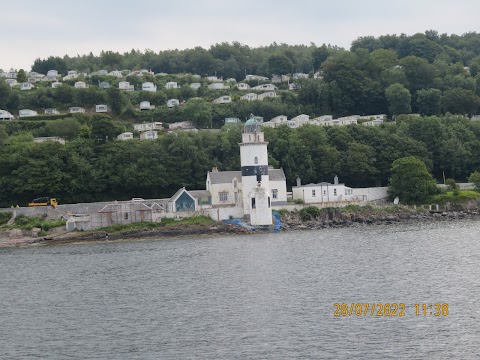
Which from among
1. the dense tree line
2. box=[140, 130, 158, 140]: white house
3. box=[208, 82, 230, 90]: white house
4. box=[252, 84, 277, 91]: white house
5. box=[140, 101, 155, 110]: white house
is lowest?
the dense tree line

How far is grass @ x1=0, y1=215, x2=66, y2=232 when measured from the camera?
60.1 meters

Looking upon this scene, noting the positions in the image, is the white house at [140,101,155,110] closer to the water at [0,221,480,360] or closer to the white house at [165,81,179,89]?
the white house at [165,81,179,89]

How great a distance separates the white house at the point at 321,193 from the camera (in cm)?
6562

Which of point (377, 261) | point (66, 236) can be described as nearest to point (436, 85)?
point (66, 236)

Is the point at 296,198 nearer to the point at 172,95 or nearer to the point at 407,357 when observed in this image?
the point at 407,357

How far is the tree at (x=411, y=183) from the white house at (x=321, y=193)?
4.40 m

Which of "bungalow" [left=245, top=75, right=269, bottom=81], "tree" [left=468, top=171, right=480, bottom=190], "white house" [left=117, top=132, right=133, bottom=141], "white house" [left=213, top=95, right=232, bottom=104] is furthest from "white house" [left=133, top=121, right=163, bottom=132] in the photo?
"bungalow" [left=245, top=75, right=269, bottom=81]

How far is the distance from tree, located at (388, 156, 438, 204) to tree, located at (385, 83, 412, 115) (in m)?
32.8

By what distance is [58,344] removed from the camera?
1064 inches

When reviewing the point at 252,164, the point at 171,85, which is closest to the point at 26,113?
the point at 171,85

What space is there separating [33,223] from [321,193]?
23.0 meters

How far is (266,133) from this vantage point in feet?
254

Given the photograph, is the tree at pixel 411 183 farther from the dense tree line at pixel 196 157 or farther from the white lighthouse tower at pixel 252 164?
the white lighthouse tower at pixel 252 164

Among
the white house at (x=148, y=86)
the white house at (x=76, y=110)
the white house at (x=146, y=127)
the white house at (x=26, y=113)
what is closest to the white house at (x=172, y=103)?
the white house at (x=146, y=127)
